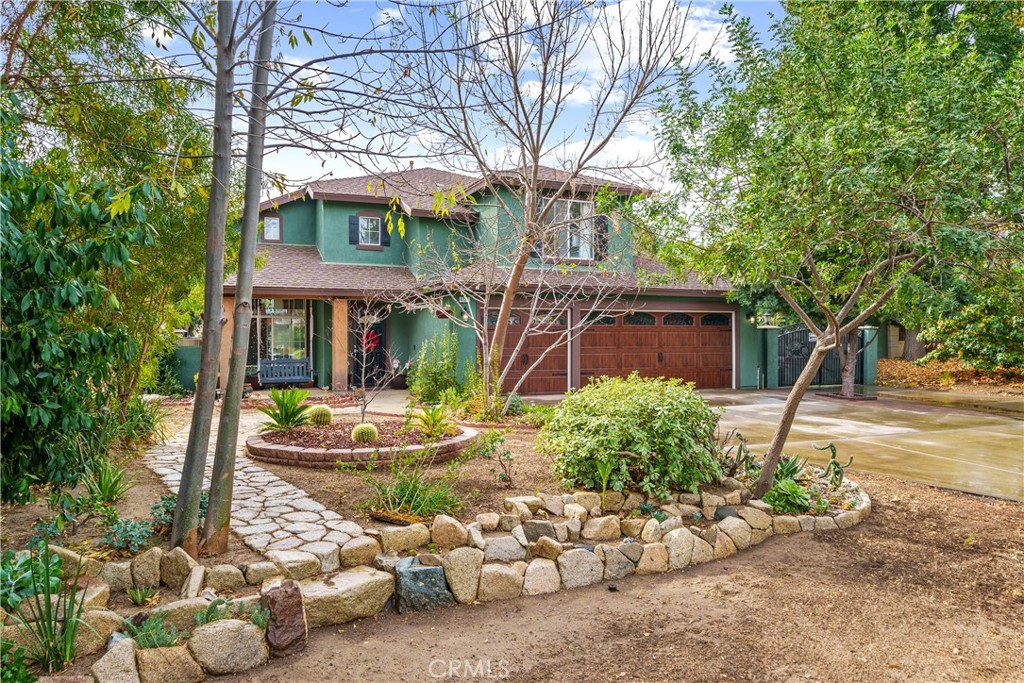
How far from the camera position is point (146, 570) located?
388 centimetres

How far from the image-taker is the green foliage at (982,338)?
16031 millimetres

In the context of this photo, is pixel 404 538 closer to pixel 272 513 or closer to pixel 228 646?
pixel 272 513

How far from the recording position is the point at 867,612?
425cm

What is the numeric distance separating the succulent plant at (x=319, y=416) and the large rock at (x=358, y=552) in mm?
3827

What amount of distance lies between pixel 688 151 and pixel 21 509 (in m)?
6.94

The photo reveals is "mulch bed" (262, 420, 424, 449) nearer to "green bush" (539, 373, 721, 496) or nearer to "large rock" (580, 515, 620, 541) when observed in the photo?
"green bush" (539, 373, 721, 496)

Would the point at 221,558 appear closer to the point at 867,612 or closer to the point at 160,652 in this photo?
the point at 160,652

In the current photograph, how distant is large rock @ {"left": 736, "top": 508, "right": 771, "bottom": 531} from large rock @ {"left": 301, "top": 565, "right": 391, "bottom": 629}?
126 inches

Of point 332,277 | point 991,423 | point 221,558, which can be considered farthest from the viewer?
point 332,277

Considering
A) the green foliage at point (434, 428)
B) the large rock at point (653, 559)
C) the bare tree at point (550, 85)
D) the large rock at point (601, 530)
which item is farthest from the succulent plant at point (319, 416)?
the large rock at point (653, 559)

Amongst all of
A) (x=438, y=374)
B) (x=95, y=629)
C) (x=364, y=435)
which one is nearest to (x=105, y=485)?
(x=95, y=629)

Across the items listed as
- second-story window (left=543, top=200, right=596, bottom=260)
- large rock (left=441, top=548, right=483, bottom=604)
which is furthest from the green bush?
second-story window (left=543, top=200, right=596, bottom=260)

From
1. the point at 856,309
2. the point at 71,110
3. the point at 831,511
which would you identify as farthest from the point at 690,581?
the point at 856,309

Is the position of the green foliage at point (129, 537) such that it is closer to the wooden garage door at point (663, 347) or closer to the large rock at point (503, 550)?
the large rock at point (503, 550)
